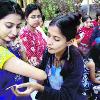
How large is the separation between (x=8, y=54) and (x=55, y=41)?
0.37m

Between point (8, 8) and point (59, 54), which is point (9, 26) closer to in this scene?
point (8, 8)

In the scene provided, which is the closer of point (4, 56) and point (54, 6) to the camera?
point (4, 56)

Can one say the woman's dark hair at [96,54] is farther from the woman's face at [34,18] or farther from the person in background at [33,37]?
the woman's face at [34,18]

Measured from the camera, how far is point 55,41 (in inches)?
86.4

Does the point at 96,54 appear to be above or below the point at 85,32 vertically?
above

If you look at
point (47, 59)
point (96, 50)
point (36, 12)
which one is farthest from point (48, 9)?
point (47, 59)

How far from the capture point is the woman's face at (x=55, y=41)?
86.3 inches

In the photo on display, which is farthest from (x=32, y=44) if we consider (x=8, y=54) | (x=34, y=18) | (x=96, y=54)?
(x=8, y=54)

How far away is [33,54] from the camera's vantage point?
14.7ft

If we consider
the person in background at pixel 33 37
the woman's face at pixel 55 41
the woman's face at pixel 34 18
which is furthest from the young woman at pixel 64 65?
the woman's face at pixel 34 18

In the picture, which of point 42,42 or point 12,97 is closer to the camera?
point 12,97

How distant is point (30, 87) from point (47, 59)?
0.47 m

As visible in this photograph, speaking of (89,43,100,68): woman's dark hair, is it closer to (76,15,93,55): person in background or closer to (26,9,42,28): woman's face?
(26,9,42,28): woman's face

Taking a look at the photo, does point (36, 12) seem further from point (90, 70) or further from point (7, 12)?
point (7, 12)
